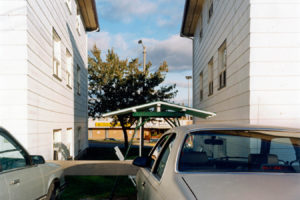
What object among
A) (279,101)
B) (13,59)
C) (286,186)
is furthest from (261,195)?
(13,59)

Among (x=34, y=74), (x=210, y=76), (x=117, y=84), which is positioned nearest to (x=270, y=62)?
(x=34, y=74)

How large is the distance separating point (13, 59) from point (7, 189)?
3.71 m

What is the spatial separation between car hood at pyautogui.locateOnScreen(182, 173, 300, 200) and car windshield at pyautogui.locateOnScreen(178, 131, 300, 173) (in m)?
0.23

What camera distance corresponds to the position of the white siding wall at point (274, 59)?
5.95 meters

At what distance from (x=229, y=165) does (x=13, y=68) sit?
205 inches

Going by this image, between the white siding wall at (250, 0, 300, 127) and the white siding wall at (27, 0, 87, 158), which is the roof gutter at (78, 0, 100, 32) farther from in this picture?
the white siding wall at (250, 0, 300, 127)

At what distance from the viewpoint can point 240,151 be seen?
3400mm

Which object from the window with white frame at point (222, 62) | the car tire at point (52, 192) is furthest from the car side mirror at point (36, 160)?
the window with white frame at point (222, 62)

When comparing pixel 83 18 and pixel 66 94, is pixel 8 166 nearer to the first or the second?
pixel 66 94

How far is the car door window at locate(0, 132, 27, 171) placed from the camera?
3.60 m

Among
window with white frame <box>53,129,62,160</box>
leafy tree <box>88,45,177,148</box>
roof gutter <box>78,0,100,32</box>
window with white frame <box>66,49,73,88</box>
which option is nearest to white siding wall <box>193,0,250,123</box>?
window with white frame <box>53,129,62,160</box>

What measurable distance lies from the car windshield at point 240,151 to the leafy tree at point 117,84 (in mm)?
21679

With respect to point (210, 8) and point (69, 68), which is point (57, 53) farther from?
point (210, 8)

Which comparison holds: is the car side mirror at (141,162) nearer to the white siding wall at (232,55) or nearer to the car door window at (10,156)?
the car door window at (10,156)
